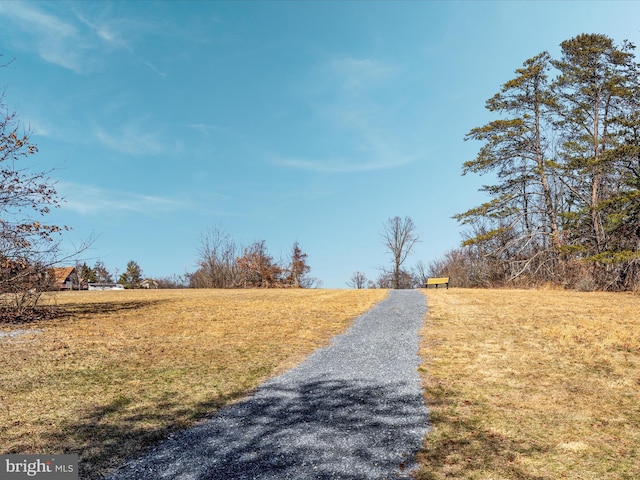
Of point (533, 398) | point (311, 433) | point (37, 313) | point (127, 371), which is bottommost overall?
point (533, 398)

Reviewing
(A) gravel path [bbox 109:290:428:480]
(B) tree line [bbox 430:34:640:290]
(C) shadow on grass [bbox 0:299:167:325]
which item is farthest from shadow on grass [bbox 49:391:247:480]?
(B) tree line [bbox 430:34:640:290]

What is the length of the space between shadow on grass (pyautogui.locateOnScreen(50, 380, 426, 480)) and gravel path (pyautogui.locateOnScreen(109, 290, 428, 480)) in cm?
1

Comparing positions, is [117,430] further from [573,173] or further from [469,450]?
[573,173]

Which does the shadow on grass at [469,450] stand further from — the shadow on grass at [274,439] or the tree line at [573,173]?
the tree line at [573,173]

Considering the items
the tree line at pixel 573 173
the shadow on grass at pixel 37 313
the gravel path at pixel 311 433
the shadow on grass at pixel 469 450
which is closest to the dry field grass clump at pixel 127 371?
the gravel path at pixel 311 433

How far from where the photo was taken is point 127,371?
7059mm

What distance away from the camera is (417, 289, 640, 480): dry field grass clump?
12.5 ft

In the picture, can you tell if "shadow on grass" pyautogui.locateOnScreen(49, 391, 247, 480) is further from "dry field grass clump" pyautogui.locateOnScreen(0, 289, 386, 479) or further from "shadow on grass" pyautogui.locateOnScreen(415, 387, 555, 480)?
"shadow on grass" pyautogui.locateOnScreen(415, 387, 555, 480)

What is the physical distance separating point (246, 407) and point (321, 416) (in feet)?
3.64

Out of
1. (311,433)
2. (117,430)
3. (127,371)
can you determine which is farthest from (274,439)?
(127,371)

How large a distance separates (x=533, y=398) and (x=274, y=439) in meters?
3.77

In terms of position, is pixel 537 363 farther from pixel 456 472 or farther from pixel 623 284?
pixel 623 284

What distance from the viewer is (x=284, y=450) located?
3998 millimetres

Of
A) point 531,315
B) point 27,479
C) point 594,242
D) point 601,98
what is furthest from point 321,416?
point 601,98
